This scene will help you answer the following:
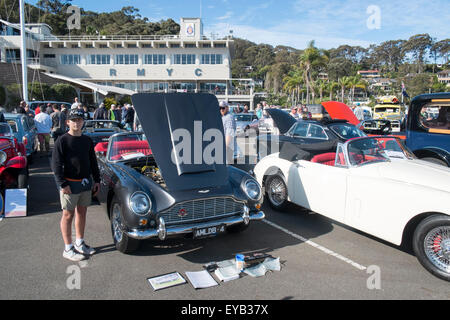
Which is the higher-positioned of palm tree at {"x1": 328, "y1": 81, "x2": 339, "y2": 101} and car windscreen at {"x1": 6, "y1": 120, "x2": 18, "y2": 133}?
palm tree at {"x1": 328, "y1": 81, "x2": 339, "y2": 101}

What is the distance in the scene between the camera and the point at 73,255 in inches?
160

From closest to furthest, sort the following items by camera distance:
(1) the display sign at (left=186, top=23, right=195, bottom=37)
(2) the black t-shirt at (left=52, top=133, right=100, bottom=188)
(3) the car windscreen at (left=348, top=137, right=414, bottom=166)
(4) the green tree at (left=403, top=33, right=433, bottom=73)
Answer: (2) the black t-shirt at (left=52, top=133, right=100, bottom=188) → (3) the car windscreen at (left=348, top=137, right=414, bottom=166) → (1) the display sign at (left=186, top=23, right=195, bottom=37) → (4) the green tree at (left=403, top=33, right=433, bottom=73)

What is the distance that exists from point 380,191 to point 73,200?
3865 mm

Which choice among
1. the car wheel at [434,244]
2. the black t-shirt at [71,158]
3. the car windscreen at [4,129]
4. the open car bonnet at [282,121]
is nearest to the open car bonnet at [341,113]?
the open car bonnet at [282,121]

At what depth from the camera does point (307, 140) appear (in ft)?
31.3

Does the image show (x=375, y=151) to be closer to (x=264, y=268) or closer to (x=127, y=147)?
(x=264, y=268)

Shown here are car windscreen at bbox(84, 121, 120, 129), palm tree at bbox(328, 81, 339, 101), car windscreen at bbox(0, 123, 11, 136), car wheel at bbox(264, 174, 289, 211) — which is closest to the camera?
car wheel at bbox(264, 174, 289, 211)

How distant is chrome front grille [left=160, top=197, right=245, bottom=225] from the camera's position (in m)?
3.89

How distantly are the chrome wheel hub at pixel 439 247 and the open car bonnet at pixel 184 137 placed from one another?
2.55 m

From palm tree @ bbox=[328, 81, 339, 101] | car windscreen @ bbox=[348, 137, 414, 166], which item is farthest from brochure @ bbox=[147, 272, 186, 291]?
palm tree @ bbox=[328, 81, 339, 101]

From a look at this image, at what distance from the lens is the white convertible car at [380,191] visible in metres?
3.67
